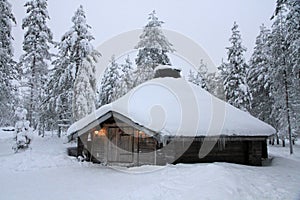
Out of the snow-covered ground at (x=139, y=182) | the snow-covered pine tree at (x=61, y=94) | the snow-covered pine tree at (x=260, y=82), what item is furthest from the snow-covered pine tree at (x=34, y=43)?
the snow-covered pine tree at (x=260, y=82)

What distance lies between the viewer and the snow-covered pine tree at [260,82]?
80.5ft

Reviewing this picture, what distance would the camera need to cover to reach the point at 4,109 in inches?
665

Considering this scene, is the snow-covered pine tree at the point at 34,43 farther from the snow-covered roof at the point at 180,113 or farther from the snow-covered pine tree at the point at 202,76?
the snow-covered pine tree at the point at 202,76

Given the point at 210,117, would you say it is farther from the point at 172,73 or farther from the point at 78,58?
the point at 78,58

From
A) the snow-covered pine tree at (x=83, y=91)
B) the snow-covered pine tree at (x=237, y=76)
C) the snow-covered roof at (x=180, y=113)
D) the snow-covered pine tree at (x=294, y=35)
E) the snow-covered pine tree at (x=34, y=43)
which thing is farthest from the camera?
the snow-covered pine tree at (x=237, y=76)

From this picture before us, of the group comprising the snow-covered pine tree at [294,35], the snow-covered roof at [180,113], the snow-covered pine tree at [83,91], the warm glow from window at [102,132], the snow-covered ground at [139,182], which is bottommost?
the snow-covered ground at [139,182]

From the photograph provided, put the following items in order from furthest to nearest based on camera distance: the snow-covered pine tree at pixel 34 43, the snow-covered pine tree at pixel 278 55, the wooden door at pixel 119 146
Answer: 1. the snow-covered pine tree at pixel 34 43
2. the snow-covered pine tree at pixel 278 55
3. the wooden door at pixel 119 146

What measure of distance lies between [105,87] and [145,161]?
70.4ft

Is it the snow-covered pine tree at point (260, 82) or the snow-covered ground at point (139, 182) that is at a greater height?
the snow-covered pine tree at point (260, 82)

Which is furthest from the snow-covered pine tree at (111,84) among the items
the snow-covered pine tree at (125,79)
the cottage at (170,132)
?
the cottage at (170,132)

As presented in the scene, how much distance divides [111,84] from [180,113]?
2065 centimetres

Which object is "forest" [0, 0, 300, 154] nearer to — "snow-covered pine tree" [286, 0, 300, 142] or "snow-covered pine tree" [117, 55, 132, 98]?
"snow-covered pine tree" [286, 0, 300, 142]

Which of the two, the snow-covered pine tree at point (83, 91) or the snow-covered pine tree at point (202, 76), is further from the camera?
the snow-covered pine tree at point (202, 76)

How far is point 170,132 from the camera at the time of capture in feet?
35.0
